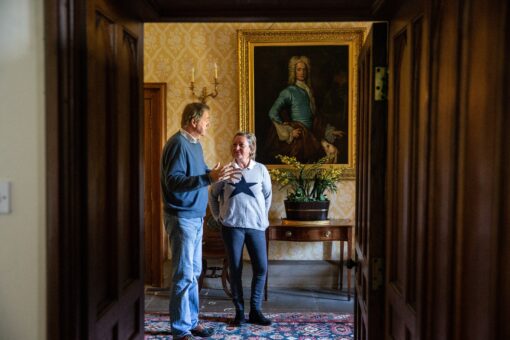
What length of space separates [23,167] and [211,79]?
389 centimetres

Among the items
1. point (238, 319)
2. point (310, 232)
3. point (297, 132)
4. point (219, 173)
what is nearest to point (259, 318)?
point (238, 319)

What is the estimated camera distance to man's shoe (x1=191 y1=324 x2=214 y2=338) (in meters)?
3.76

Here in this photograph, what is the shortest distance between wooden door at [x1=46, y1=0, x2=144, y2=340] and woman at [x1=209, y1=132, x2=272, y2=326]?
200 centimetres

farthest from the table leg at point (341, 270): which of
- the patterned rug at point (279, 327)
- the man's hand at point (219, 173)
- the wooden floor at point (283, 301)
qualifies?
the man's hand at point (219, 173)

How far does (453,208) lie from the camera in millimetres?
1073

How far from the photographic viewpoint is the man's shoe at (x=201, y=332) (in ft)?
12.3

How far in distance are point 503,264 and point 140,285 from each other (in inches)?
53.7

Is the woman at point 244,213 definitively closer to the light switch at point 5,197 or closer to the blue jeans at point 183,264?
the blue jeans at point 183,264

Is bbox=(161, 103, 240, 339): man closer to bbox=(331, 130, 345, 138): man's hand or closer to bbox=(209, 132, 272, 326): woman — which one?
bbox=(209, 132, 272, 326): woman

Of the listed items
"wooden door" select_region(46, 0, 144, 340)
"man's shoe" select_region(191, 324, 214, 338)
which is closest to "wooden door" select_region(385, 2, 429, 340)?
"wooden door" select_region(46, 0, 144, 340)

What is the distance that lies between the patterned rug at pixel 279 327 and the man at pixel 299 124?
5.19ft

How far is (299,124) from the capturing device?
4965mm

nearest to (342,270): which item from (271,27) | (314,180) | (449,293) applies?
(314,180)

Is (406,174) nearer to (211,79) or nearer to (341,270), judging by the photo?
(341,270)
